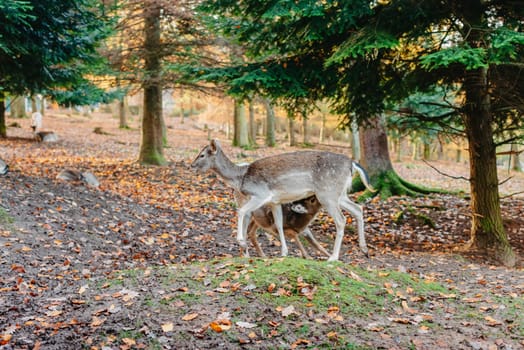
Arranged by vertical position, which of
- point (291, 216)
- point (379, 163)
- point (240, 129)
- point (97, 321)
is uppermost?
point (240, 129)

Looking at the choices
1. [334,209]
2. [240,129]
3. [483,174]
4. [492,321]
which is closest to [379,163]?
[483,174]

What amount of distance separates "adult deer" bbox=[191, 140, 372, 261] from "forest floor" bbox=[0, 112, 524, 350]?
791 millimetres

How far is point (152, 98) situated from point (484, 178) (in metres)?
11.6

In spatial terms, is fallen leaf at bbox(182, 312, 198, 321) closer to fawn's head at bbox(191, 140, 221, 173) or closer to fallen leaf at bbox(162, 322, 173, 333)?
fallen leaf at bbox(162, 322, 173, 333)

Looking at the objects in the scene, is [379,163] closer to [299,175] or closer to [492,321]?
[299,175]

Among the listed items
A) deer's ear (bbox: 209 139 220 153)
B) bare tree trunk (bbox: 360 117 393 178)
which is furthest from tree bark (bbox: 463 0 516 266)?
bare tree trunk (bbox: 360 117 393 178)

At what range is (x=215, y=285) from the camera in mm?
5383

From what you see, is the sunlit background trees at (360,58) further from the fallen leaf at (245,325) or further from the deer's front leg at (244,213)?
the fallen leaf at (245,325)

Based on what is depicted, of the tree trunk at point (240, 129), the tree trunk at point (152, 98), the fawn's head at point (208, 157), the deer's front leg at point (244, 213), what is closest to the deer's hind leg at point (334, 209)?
the deer's front leg at point (244, 213)

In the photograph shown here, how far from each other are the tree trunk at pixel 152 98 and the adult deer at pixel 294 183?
9601 millimetres

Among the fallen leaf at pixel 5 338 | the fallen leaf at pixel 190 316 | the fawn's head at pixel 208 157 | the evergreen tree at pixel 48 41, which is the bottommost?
the fallen leaf at pixel 5 338

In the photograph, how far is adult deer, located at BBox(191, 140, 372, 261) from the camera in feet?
22.5

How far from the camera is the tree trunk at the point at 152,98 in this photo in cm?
1589

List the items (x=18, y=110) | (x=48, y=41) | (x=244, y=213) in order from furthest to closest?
(x=18, y=110)
(x=48, y=41)
(x=244, y=213)
